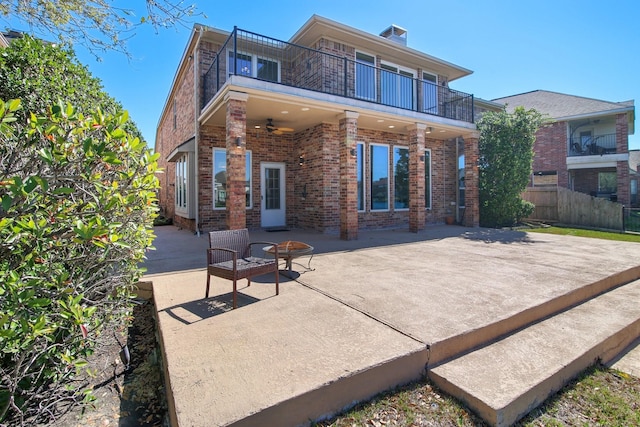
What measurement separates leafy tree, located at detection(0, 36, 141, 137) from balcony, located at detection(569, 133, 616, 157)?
936 inches

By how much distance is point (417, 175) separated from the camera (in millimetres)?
10352

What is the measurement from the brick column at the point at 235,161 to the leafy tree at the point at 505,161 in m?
9.46

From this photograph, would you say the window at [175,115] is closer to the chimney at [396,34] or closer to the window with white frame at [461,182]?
the chimney at [396,34]

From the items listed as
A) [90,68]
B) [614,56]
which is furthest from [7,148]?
[614,56]

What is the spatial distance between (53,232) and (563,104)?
2574 centimetres

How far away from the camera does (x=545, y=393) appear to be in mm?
2412

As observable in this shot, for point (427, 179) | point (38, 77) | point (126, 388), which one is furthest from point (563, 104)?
point (126, 388)

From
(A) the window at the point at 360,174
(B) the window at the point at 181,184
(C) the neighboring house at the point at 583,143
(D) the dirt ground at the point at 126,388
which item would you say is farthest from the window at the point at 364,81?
(C) the neighboring house at the point at 583,143

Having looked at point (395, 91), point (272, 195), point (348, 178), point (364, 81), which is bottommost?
point (272, 195)

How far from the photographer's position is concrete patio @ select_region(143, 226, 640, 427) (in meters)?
2.08

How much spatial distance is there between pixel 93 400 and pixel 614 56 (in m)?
16.7

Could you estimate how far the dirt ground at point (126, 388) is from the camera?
2.30 m

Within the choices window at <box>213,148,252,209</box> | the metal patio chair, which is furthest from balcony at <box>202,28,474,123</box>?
the metal patio chair

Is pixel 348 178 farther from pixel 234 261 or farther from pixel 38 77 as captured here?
pixel 38 77
